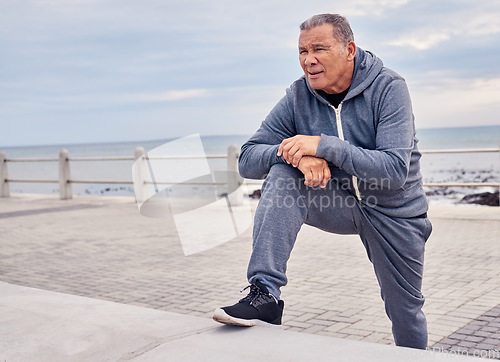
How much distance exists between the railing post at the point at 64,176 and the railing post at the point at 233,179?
4527mm

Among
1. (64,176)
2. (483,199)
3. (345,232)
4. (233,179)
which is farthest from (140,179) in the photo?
(483,199)

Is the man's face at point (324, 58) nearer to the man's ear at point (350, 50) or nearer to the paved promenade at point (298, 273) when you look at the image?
the man's ear at point (350, 50)

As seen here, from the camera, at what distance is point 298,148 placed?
2.81 m

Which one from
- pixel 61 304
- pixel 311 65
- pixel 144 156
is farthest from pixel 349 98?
pixel 144 156

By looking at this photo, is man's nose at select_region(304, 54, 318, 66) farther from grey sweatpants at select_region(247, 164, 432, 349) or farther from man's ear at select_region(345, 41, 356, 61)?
grey sweatpants at select_region(247, 164, 432, 349)

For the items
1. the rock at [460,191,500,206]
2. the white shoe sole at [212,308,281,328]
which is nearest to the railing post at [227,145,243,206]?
the rock at [460,191,500,206]

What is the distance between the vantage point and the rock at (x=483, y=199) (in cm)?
1834

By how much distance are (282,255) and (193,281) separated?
128 inches

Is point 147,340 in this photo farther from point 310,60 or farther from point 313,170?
point 310,60

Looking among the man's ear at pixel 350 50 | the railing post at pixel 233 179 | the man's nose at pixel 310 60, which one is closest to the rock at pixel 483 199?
the railing post at pixel 233 179

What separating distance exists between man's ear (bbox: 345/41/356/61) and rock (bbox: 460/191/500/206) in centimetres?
1596

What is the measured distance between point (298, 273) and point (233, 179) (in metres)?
6.32

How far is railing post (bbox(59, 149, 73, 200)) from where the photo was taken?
14.9 m

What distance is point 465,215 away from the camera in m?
10.3
